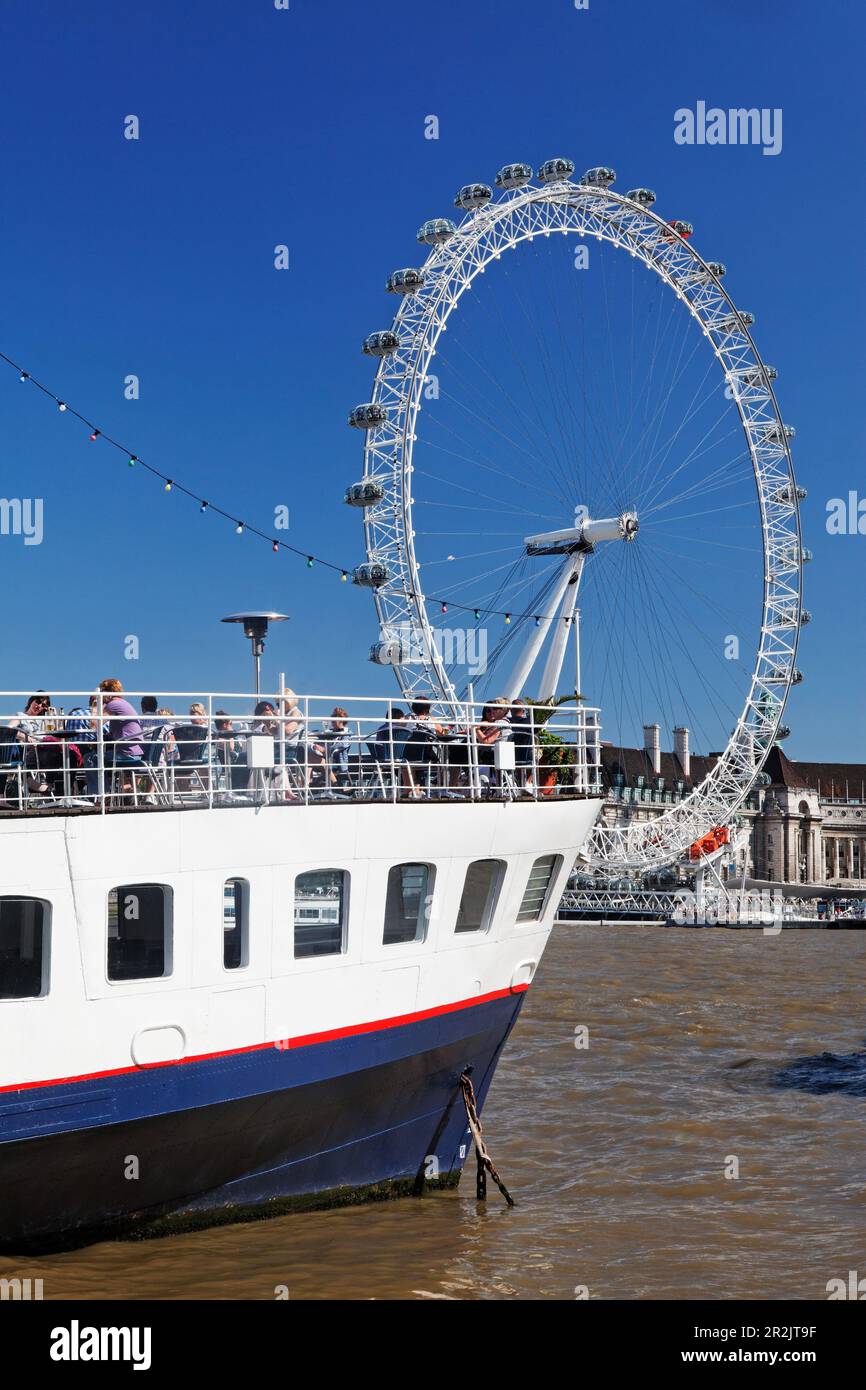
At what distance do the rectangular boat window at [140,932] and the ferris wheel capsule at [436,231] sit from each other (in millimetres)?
41314

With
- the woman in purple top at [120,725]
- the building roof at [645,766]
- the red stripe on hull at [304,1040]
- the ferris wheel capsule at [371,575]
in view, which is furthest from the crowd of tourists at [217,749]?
the building roof at [645,766]

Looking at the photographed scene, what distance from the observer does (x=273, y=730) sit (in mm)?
12914

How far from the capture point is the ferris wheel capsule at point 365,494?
47.6 metres

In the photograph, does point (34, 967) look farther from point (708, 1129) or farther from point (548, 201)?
point (548, 201)

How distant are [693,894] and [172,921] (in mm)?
79784

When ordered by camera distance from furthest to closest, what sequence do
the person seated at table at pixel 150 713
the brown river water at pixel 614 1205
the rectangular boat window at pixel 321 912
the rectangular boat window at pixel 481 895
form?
the rectangular boat window at pixel 481 895 < the rectangular boat window at pixel 321 912 < the person seated at table at pixel 150 713 < the brown river water at pixel 614 1205

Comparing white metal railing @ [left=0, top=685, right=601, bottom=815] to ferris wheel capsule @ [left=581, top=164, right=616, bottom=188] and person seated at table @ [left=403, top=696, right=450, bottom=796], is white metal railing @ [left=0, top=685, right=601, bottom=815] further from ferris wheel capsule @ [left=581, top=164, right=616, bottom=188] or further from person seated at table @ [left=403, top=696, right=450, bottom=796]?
ferris wheel capsule @ [left=581, top=164, right=616, bottom=188]

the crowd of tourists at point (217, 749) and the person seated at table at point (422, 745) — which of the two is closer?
the crowd of tourists at point (217, 749)

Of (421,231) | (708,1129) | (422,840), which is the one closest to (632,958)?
(421,231)

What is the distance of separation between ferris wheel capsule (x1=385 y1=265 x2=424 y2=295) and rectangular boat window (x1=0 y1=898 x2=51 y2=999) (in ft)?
132

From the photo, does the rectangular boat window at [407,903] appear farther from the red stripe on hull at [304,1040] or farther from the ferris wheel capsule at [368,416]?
the ferris wheel capsule at [368,416]

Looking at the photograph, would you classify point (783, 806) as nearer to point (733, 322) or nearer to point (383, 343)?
point (733, 322)

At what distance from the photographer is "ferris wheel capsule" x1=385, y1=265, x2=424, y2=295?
4866cm

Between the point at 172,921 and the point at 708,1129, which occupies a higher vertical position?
the point at 172,921
